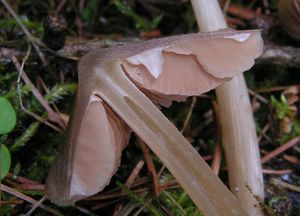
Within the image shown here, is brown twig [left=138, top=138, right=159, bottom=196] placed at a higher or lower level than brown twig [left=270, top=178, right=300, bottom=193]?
higher

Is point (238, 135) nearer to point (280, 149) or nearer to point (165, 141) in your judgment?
point (280, 149)

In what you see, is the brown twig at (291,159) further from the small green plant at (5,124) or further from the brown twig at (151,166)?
the small green plant at (5,124)

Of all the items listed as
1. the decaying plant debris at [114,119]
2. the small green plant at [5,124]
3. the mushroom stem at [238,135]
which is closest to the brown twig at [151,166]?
the decaying plant debris at [114,119]

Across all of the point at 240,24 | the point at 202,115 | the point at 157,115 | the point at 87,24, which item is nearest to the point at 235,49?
the point at 157,115

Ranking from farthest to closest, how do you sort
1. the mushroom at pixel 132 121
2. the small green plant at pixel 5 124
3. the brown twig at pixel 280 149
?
the brown twig at pixel 280 149 < the small green plant at pixel 5 124 < the mushroom at pixel 132 121

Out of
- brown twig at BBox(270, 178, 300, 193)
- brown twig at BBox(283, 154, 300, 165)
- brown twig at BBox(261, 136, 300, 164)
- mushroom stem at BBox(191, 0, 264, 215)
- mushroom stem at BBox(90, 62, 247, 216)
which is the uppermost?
mushroom stem at BBox(90, 62, 247, 216)

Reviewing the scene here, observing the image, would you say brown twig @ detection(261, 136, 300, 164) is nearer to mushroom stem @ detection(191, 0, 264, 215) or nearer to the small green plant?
mushroom stem @ detection(191, 0, 264, 215)

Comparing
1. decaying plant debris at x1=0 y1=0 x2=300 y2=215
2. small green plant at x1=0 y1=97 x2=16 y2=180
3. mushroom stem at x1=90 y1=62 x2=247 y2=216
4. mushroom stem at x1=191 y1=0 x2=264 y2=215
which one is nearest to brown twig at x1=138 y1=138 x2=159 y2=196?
decaying plant debris at x1=0 y1=0 x2=300 y2=215

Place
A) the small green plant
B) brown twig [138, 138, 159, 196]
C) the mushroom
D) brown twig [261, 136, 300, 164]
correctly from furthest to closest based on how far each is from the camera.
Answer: brown twig [261, 136, 300, 164] < brown twig [138, 138, 159, 196] < the small green plant < the mushroom

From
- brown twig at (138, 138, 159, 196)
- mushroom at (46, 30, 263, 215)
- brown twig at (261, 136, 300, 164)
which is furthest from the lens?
brown twig at (261, 136, 300, 164)
